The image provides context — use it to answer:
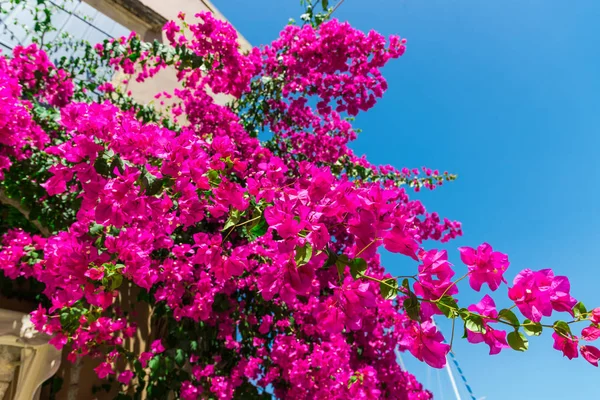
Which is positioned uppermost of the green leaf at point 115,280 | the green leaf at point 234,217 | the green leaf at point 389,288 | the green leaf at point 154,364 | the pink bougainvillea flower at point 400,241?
the green leaf at point 234,217

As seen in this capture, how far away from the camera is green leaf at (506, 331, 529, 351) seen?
3.78 ft

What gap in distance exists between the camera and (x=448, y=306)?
1.18 meters

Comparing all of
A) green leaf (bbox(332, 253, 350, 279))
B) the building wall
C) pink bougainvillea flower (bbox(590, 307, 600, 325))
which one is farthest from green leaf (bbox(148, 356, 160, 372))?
pink bougainvillea flower (bbox(590, 307, 600, 325))

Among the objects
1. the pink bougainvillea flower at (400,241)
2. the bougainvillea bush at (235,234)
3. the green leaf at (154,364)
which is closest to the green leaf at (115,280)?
the bougainvillea bush at (235,234)

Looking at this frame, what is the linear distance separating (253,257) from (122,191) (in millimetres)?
2754

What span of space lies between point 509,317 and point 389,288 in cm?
34

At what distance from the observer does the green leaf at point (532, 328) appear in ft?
Answer: 3.73

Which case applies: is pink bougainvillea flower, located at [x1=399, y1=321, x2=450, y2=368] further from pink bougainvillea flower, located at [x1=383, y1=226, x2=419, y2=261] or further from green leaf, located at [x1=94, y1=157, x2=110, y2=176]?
green leaf, located at [x1=94, y1=157, x2=110, y2=176]

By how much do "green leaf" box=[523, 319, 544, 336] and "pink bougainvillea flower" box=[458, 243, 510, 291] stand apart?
0.13 meters

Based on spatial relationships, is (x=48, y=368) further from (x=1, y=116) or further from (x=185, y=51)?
(x=185, y=51)

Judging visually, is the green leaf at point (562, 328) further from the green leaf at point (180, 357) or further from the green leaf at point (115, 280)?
the green leaf at point (180, 357)

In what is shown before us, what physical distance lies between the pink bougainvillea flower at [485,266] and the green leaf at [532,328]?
0.13 m

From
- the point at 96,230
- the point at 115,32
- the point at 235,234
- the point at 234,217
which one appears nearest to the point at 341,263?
the point at 234,217

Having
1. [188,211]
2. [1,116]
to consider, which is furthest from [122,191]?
[1,116]
